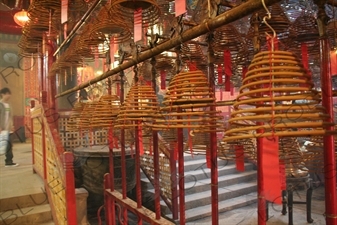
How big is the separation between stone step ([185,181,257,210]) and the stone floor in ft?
1.08

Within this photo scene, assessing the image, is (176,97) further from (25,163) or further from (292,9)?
(25,163)

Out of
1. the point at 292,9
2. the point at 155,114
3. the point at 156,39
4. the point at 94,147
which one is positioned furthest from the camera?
the point at 94,147

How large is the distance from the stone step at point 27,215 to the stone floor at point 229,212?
21 cm

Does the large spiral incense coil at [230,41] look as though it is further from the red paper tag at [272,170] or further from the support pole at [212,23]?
the red paper tag at [272,170]

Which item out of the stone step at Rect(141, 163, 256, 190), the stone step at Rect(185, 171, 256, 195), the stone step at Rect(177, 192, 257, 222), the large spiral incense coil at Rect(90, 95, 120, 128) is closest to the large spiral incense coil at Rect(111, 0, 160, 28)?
the large spiral incense coil at Rect(90, 95, 120, 128)

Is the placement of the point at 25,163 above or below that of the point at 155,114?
below

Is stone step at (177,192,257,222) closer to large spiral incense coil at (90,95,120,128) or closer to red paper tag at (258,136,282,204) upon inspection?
large spiral incense coil at (90,95,120,128)

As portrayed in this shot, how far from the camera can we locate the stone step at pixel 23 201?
303 centimetres

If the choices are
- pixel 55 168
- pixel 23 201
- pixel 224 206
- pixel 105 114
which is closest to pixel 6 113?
pixel 23 201

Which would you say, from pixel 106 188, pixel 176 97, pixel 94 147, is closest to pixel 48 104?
pixel 94 147

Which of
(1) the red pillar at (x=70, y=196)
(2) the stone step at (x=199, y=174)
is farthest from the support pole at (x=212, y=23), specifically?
(2) the stone step at (x=199, y=174)

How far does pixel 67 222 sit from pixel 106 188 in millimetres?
417

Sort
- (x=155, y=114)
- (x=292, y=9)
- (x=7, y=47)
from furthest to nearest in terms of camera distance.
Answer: (x=7, y=47), (x=292, y=9), (x=155, y=114)

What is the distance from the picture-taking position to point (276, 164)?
2.58 feet
